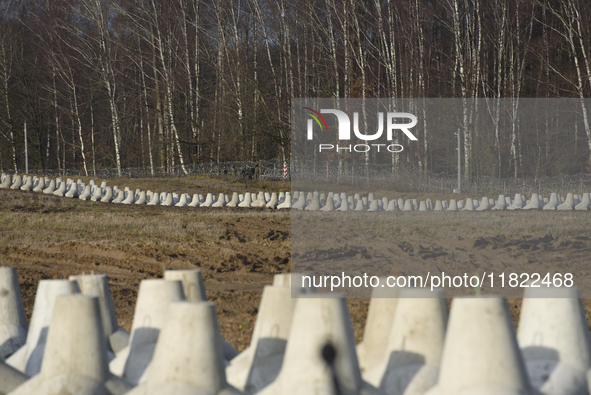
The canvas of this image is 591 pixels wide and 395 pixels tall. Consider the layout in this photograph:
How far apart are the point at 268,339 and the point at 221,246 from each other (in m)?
9.40

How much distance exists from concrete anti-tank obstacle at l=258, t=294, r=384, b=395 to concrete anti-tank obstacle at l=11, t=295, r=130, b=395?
108 centimetres

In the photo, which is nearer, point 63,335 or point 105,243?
point 63,335

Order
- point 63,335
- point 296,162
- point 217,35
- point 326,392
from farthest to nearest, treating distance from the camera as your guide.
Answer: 1. point 217,35
2. point 296,162
3. point 63,335
4. point 326,392

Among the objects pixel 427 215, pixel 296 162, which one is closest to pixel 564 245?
pixel 427 215

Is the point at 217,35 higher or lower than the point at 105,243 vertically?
higher

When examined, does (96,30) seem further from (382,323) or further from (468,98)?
(382,323)

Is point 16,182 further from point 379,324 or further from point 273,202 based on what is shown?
point 379,324

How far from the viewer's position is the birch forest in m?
27.8

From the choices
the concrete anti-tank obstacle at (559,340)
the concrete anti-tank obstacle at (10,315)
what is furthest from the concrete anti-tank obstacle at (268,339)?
the concrete anti-tank obstacle at (10,315)

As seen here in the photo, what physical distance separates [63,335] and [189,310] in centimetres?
81

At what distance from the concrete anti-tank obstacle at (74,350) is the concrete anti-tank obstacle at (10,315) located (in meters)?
1.52

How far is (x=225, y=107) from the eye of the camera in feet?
113

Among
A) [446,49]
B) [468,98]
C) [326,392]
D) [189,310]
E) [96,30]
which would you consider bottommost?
[326,392]

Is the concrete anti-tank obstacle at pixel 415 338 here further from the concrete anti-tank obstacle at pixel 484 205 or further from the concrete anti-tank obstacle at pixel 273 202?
the concrete anti-tank obstacle at pixel 273 202
